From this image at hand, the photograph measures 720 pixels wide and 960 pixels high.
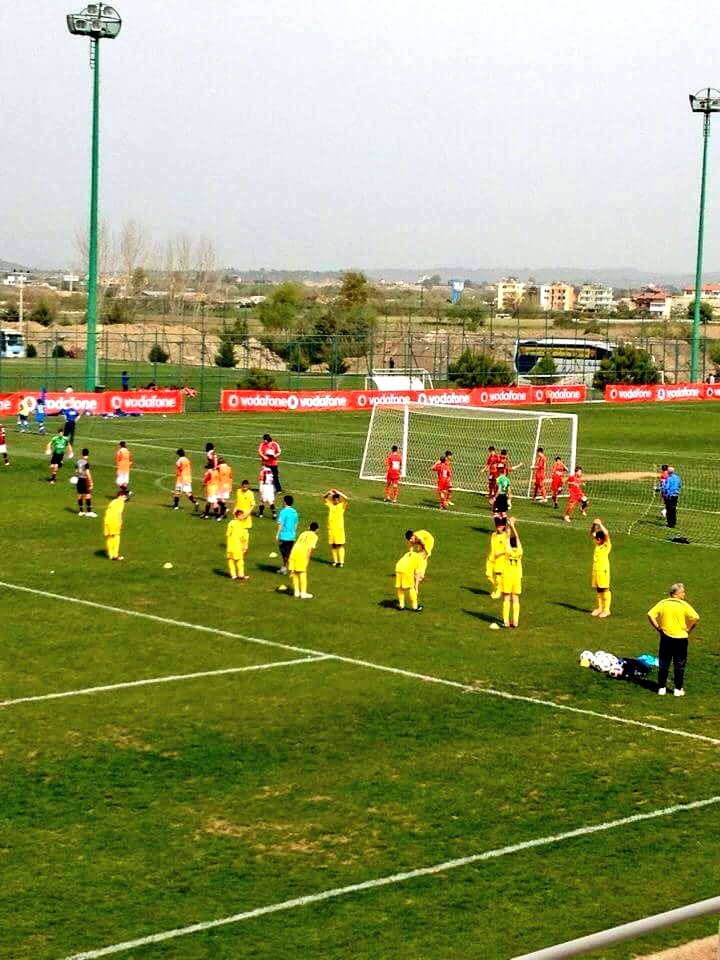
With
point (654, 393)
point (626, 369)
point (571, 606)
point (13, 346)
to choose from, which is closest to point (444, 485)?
point (571, 606)

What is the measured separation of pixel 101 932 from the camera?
12320 millimetres

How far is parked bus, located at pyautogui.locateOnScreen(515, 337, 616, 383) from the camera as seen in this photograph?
323ft

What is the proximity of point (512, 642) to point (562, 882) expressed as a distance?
1021cm

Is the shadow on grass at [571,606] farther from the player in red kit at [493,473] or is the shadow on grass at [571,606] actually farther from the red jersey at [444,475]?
the player in red kit at [493,473]

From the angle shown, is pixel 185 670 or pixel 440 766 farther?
pixel 185 670

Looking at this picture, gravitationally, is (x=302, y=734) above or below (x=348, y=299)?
below

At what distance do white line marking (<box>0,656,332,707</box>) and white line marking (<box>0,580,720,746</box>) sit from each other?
0.63 meters

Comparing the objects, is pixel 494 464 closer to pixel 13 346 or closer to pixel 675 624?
pixel 675 624

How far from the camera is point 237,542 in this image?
91.3 feet

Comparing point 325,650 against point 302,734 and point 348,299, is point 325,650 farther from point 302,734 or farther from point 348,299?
point 348,299

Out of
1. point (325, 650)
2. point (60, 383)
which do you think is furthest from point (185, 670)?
point (60, 383)

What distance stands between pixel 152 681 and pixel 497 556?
7.81 metres

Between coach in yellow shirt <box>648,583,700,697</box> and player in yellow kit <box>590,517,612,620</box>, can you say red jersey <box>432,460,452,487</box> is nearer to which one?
player in yellow kit <box>590,517,612,620</box>

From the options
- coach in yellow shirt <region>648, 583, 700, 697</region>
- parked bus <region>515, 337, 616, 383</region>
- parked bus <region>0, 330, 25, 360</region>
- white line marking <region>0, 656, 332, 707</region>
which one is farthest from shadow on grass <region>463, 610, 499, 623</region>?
parked bus <region>0, 330, 25, 360</region>
